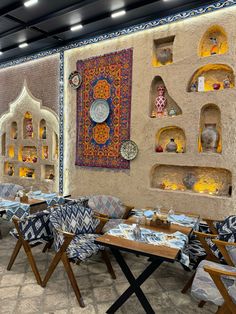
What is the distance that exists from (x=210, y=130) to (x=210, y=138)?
5.0 inches

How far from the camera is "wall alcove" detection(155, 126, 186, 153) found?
4.17 m

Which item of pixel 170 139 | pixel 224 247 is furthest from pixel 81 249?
pixel 170 139

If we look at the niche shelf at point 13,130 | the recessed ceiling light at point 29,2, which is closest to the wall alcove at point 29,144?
the niche shelf at point 13,130

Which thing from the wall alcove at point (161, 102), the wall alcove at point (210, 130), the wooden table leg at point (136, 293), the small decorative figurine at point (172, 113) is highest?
the wall alcove at point (161, 102)

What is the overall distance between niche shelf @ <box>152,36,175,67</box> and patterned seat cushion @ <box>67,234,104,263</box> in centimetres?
311

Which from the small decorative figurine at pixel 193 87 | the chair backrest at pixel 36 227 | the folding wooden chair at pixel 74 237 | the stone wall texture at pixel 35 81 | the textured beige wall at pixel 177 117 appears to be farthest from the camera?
the stone wall texture at pixel 35 81

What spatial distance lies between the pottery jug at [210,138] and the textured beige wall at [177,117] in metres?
0.14

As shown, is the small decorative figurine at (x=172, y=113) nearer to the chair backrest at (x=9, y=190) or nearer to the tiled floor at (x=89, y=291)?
the tiled floor at (x=89, y=291)

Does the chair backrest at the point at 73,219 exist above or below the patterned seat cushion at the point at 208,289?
above

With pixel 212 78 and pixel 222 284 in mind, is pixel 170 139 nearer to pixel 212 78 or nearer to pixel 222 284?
pixel 212 78

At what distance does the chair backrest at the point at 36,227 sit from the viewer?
301cm

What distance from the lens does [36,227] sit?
3.10 metres

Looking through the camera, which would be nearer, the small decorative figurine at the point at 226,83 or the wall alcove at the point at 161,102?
the small decorative figurine at the point at 226,83

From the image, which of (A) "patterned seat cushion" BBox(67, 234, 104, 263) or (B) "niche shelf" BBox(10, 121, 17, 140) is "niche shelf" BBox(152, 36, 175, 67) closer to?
(A) "patterned seat cushion" BBox(67, 234, 104, 263)
